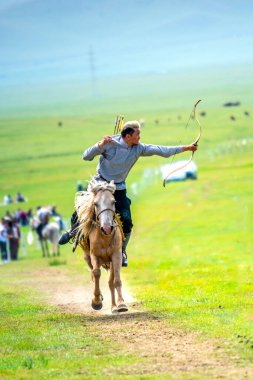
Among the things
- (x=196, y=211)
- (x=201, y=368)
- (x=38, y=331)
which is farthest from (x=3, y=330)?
(x=196, y=211)

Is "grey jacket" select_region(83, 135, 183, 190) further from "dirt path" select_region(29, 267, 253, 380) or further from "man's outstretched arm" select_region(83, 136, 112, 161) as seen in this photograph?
"dirt path" select_region(29, 267, 253, 380)

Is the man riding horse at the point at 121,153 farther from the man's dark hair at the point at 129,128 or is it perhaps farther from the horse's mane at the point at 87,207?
the horse's mane at the point at 87,207

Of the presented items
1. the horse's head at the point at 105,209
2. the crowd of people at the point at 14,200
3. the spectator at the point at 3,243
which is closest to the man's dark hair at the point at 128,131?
the horse's head at the point at 105,209

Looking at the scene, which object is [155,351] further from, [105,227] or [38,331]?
[105,227]

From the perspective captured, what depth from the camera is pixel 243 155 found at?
80.4 m

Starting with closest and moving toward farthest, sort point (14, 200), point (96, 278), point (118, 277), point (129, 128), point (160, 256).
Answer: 1. point (129, 128)
2. point (118, 277)
3. point (96, 278)
4. point (160, 256)
5. point (14, 200)

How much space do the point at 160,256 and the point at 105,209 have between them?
16819 mm

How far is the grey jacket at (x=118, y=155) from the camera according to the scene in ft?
48.2

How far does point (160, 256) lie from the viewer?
3117 cm

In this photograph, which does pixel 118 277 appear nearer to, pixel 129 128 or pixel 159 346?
pixel 129 128

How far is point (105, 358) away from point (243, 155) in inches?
2769

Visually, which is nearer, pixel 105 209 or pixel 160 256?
pixel 105 209

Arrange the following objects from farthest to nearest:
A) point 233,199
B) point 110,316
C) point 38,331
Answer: point 233,199 < point 110,316 < point 38,331

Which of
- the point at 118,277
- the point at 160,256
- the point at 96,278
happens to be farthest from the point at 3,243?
the point at 118,277
